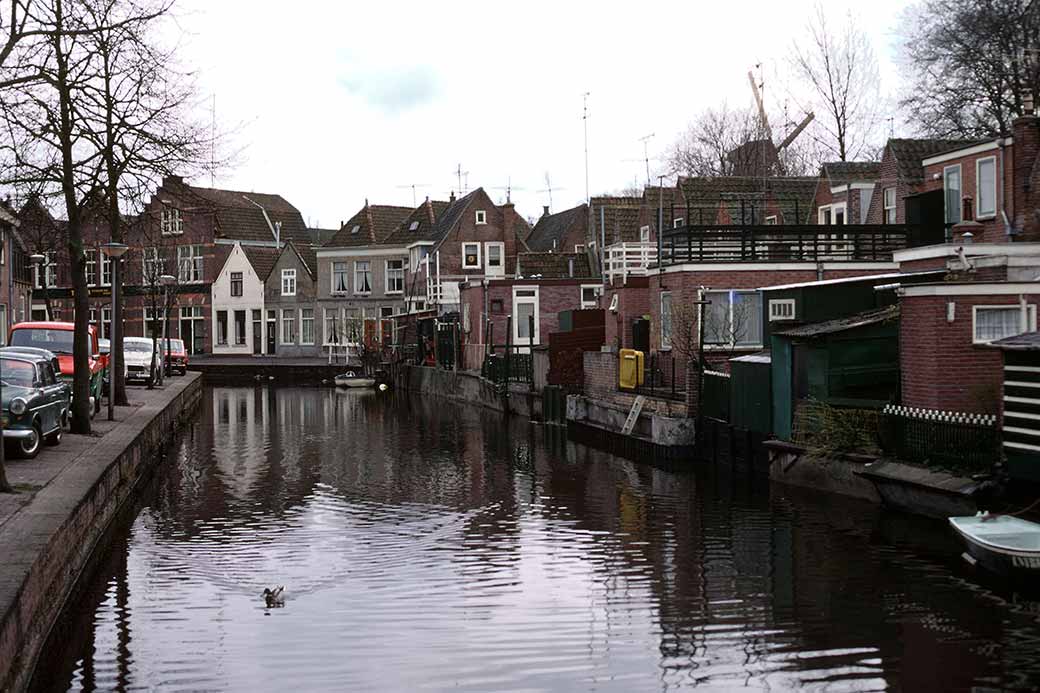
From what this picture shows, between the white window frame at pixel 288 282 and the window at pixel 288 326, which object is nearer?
the white window frame at pixel 288 282

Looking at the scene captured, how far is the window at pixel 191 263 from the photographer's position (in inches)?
3189

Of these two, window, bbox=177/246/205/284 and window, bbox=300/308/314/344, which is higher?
window, bbox=177/246/205/284

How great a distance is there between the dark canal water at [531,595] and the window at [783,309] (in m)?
3.51

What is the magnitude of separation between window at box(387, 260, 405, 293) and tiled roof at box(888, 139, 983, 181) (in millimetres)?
39226

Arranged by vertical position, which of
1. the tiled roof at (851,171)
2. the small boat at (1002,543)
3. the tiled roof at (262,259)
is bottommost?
the small boat at (1002,543)

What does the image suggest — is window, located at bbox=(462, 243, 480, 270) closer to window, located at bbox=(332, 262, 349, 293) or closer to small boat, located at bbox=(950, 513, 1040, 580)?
window, located at bbox=(332, 262, 349, 293)

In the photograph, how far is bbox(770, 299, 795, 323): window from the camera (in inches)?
1005

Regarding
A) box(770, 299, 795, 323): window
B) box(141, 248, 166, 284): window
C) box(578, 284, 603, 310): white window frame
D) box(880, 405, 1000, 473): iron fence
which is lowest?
box(880, 405, 1000, 473): iron fence

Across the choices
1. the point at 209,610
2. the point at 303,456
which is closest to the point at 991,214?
the point at 303,456

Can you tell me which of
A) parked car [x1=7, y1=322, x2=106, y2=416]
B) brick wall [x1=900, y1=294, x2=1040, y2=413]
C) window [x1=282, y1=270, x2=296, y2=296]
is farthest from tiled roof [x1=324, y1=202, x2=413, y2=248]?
brick wall [x1=900, y1=294, x2=1040, y2=413]

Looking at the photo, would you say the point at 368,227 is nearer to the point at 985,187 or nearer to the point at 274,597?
the point at 985,187

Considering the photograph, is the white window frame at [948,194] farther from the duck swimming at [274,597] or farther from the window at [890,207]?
the duck swimming at [274,597]

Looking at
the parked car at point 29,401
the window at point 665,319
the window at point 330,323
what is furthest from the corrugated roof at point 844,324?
the window at point 330,323

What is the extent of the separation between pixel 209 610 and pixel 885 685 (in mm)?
7344
